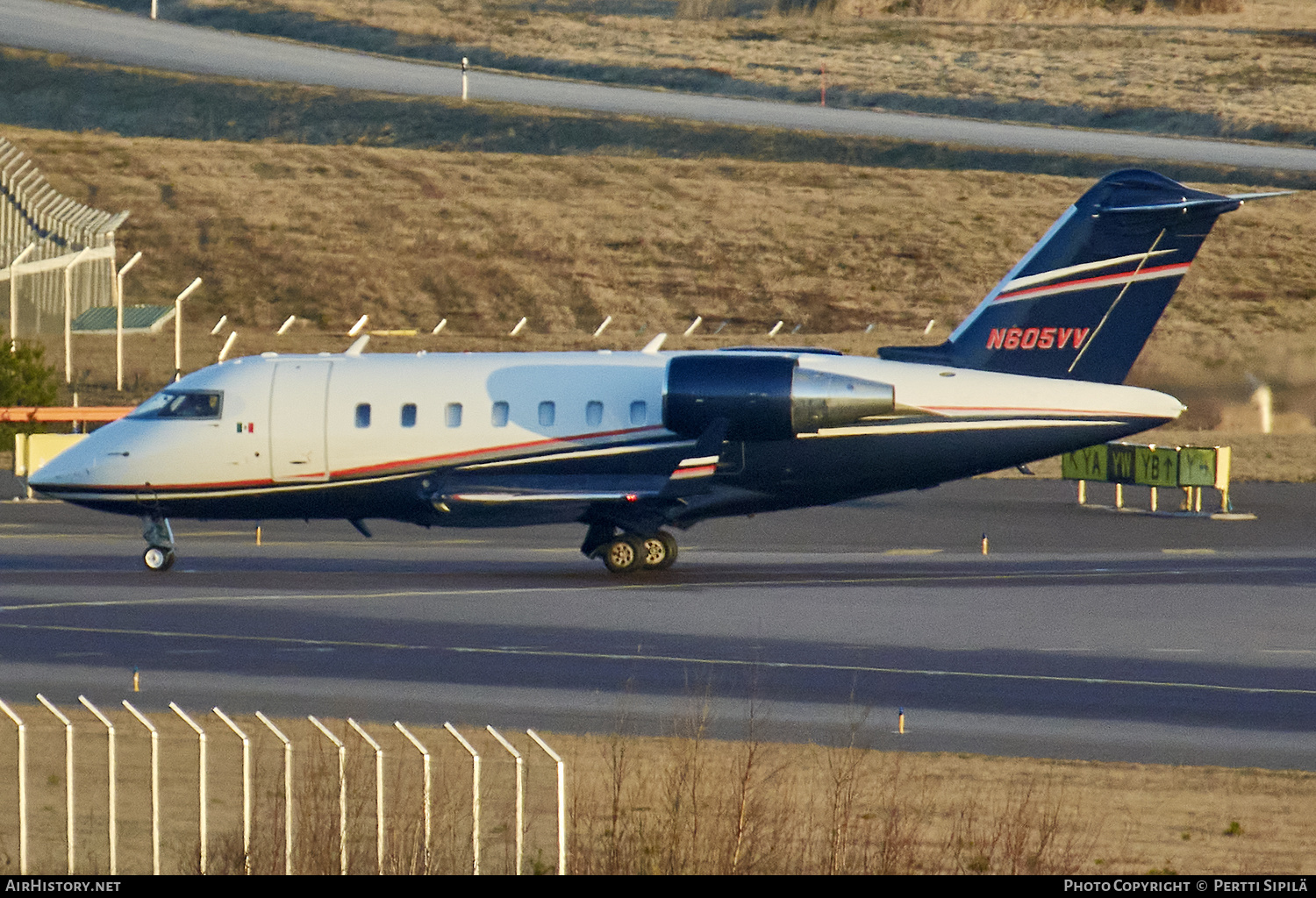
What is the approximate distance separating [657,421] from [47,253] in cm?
2774

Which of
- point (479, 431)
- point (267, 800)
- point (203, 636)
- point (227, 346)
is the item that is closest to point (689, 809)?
point (267, 800)

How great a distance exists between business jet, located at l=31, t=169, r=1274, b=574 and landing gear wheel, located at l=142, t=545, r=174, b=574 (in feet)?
0.11

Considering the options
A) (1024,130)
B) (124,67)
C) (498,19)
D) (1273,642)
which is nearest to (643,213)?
(1024,130)

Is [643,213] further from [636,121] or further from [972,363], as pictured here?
[972,363]

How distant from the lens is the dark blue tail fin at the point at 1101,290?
3198cm

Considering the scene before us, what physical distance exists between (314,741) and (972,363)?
17951 millimetres

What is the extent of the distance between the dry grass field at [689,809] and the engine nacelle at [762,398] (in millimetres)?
12701

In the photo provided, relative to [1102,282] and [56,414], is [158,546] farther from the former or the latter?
[1102,282]

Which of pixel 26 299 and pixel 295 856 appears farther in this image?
pixel 26 299

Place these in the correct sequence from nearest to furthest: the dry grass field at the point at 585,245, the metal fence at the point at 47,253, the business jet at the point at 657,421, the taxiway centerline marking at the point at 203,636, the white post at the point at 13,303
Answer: the taxiway centerline marking at the point at 203,636 < the business jet at the point at 657,421 < the white post at the point at 13,303 < the metal fence at the point at 47,253 < the dry grass field at the point at 585,245

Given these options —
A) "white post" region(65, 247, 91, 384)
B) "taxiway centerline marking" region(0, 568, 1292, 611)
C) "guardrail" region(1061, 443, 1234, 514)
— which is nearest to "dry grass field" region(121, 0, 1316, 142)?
"white post" region(65, 247, 91, 384)

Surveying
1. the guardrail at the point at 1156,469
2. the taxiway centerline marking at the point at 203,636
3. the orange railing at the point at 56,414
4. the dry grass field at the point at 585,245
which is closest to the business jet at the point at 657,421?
the taxiway centerline marking at the point at 203,636

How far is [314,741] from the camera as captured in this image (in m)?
17.2

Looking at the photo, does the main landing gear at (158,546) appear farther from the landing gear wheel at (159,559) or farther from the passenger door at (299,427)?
the passenger door at (299,427)
